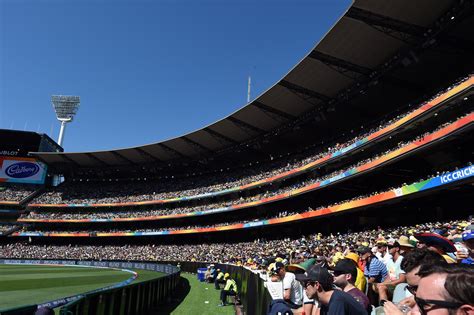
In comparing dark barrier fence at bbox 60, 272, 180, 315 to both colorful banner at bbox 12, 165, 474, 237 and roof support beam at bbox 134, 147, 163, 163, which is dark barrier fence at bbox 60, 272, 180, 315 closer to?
colorful banner at bbox 12, 165, 474, 237

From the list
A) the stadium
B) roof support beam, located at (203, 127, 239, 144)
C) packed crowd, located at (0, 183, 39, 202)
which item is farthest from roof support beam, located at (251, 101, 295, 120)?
packed crowd, located at (0, 183, 39, 202)

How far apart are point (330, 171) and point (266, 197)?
330 inches

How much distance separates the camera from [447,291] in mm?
1965

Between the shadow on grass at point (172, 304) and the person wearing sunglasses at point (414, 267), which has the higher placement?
the person wearing sunglasses at point (414, 267)

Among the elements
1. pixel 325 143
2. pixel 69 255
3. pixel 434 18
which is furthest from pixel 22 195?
pixel 434 18

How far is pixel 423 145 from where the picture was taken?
20094mm

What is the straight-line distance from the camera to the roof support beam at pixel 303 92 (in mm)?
30719

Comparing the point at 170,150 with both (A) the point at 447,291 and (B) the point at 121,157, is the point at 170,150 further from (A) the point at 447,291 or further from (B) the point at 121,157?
(A) the point at 447,291

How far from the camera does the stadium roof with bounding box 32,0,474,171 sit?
2161 cm


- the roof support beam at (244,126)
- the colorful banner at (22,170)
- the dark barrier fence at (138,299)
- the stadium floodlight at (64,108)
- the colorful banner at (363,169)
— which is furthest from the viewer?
the stadium floodlight at (64,108)

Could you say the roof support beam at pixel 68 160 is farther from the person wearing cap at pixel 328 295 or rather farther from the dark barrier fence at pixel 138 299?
the person wearing cap at pixel 328 295

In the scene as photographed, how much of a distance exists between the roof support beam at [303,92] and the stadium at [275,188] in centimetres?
18

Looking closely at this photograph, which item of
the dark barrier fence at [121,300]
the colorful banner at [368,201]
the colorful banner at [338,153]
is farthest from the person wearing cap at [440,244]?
the colorful banner at [338,153]

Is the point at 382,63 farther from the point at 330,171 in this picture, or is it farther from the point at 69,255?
the point at 69,255
